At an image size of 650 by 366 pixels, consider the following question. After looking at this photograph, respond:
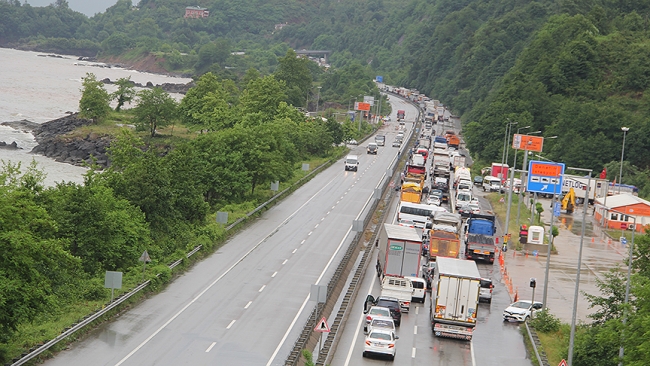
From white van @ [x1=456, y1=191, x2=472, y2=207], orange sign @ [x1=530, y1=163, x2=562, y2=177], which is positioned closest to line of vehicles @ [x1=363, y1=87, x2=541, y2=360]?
white van @ [x1=456, y1=191, x2=472, y2=207]

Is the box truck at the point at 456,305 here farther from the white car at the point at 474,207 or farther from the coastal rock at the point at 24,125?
the coastal rock at the point at 24,125

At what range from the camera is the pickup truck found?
4638cm

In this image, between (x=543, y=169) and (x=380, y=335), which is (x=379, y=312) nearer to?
(x=380, y=335)

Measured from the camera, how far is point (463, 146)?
6033 inches

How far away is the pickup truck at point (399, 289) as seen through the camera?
4638cm

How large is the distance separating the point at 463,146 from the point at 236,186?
86.3 meters

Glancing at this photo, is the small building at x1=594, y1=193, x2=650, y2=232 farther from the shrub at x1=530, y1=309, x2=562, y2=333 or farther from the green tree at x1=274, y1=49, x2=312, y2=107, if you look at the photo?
the green tree at x1=274, y1=49, x2=312, y2=107

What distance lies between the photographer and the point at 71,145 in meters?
118

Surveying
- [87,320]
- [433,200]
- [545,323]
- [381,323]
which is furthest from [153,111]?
[381,323]

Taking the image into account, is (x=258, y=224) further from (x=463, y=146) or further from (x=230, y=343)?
(x=463, y=146)

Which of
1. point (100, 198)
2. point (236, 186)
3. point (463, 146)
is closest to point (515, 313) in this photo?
point (100, 198)

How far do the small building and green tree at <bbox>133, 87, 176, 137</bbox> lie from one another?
6061 centimetres

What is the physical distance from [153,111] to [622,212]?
65020 millimetres

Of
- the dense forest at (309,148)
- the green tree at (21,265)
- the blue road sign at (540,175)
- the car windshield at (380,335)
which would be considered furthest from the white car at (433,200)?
the green tree at (21,265)
